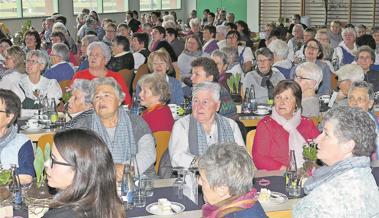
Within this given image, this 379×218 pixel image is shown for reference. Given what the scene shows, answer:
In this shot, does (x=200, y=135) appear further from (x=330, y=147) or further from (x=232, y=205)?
(x=232, y=205)

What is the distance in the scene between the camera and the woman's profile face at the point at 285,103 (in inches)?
202

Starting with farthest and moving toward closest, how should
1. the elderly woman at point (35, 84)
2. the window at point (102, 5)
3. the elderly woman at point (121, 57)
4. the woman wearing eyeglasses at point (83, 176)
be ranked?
the window at point (102, 5) < the elderly woman at point (121, 57) < the elderly woman at point (35, 84) < the woman wearing eyeglasses at point (83, 176)

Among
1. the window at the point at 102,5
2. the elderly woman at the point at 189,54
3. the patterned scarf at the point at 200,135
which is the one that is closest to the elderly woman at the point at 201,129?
the patterned scarf at the point at 200,135

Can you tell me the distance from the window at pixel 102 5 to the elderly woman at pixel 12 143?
14.3m

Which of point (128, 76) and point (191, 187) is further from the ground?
point (128, 76)

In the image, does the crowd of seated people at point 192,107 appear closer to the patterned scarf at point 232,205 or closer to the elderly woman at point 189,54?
the patterned scarf at point 232,205

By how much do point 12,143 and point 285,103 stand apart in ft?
7.25

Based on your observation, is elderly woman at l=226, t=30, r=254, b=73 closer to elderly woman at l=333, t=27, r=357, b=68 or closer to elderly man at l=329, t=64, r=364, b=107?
elderly woman at l=333, t=27, r=357, b=68

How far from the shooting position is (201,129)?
16.0 feet

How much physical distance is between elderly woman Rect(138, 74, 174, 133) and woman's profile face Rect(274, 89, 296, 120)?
95 cm

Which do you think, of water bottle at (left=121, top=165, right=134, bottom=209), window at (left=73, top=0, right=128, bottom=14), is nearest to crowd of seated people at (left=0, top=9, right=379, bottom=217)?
water bottle at (left=121, top=165, right=134, bottom=209)

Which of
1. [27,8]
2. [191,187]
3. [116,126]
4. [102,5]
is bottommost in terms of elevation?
[191,187]

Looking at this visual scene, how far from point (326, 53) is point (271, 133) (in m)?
4.84

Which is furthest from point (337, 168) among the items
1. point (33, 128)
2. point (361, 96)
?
point (33, 128)
